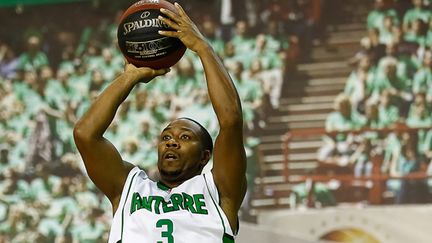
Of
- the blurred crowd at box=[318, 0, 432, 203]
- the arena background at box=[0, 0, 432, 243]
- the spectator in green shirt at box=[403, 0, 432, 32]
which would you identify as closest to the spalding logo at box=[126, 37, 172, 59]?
the arena background at box=[0, 0, 432, 243]

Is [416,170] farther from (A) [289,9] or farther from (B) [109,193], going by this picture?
(B) [109,193]

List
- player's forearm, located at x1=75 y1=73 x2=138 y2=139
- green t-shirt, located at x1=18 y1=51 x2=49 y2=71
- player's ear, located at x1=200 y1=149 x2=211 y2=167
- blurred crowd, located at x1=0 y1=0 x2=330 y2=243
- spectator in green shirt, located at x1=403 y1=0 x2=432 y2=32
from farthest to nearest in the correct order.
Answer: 1. green t-shirt, located at x1=18 y1=51 x2=49 y2=71
2. blurred crowd, located at x1=0 y1=0 x2=330 y2=243
3. spectator in green shirt, located at x1=403 y1=0 x2=432 y2=32
4. player's ear, located at x1=200 y1=149 x2=211 y2=167
5. player's forearm, located at x1=75 y1=73 x2=138 y2=139

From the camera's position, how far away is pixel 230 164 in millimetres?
3857

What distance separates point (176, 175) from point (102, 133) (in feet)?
1.18

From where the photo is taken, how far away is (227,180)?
389 centimetres

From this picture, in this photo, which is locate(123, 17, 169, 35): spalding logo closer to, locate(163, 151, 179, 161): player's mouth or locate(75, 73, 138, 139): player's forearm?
locate(75, 73, 138, 139): player's forearm

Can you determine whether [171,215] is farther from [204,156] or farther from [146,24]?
[146,24]

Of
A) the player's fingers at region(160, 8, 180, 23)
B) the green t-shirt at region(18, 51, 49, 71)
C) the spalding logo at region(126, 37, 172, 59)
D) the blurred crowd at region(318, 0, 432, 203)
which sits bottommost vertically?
the blurred crowd at region(318, 0, 432, 203)

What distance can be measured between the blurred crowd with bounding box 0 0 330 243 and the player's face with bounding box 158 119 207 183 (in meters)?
5.45

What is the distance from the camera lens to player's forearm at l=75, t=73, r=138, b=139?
3871 mm

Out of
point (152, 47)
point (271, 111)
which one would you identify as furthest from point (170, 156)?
point (271, 111)

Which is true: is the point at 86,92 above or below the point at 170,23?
below

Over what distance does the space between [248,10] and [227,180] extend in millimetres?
6248

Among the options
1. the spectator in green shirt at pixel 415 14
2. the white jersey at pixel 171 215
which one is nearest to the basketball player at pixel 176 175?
the white jersey at pixel 171 215
